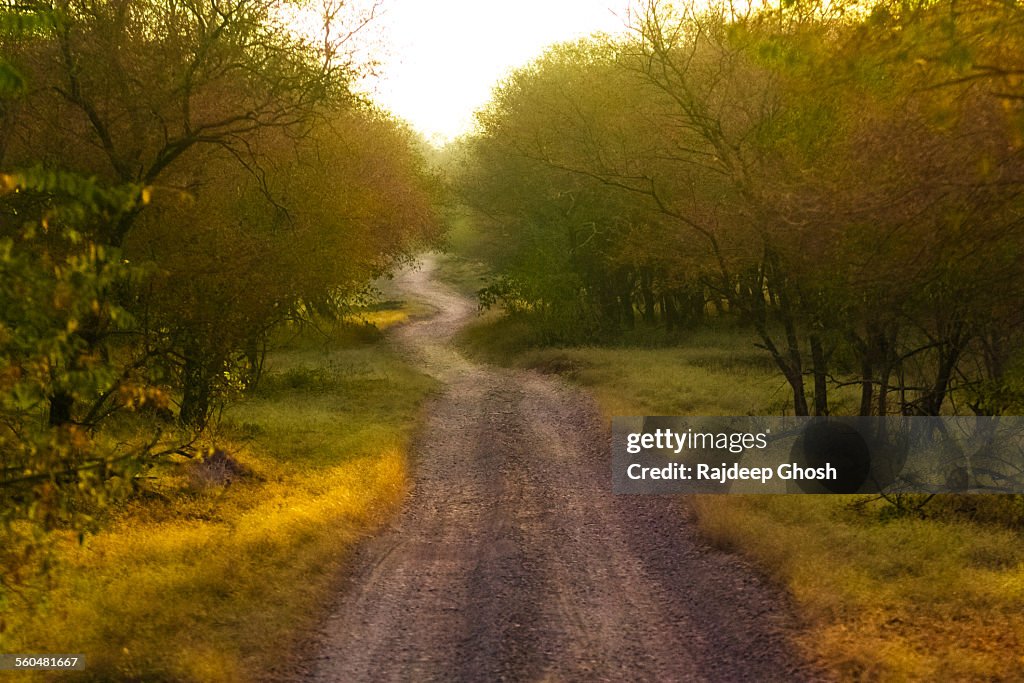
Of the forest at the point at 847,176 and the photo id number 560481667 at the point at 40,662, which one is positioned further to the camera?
the photo id number 560481667 at the point at 40,662

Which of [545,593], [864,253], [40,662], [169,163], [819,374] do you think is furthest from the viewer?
[169,163]

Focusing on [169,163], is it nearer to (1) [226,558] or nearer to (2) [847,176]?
(1) [226,558]

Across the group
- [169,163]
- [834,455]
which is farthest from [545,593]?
[169,163]

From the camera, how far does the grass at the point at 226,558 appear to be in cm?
888

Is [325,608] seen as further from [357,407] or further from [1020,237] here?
[357,407]

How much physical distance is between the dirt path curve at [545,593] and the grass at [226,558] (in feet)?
1.98

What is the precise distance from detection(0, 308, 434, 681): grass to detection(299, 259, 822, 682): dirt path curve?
→ 0.60m

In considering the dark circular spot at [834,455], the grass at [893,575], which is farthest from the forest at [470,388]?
the dark circular spot at [834,455]

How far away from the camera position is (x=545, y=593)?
426 inches

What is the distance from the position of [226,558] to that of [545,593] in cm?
429

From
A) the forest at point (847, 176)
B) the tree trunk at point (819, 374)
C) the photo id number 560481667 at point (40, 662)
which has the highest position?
the forest at point (847, 176)

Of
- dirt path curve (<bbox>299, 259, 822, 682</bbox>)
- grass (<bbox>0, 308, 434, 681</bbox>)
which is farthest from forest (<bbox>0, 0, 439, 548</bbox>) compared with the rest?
dirt path curve (<bbox>299, 259, 822, 682</bbox>)

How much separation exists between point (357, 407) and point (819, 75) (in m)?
17.7

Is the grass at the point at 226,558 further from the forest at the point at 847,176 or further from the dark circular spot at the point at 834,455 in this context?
the forest at the point at 847,176
